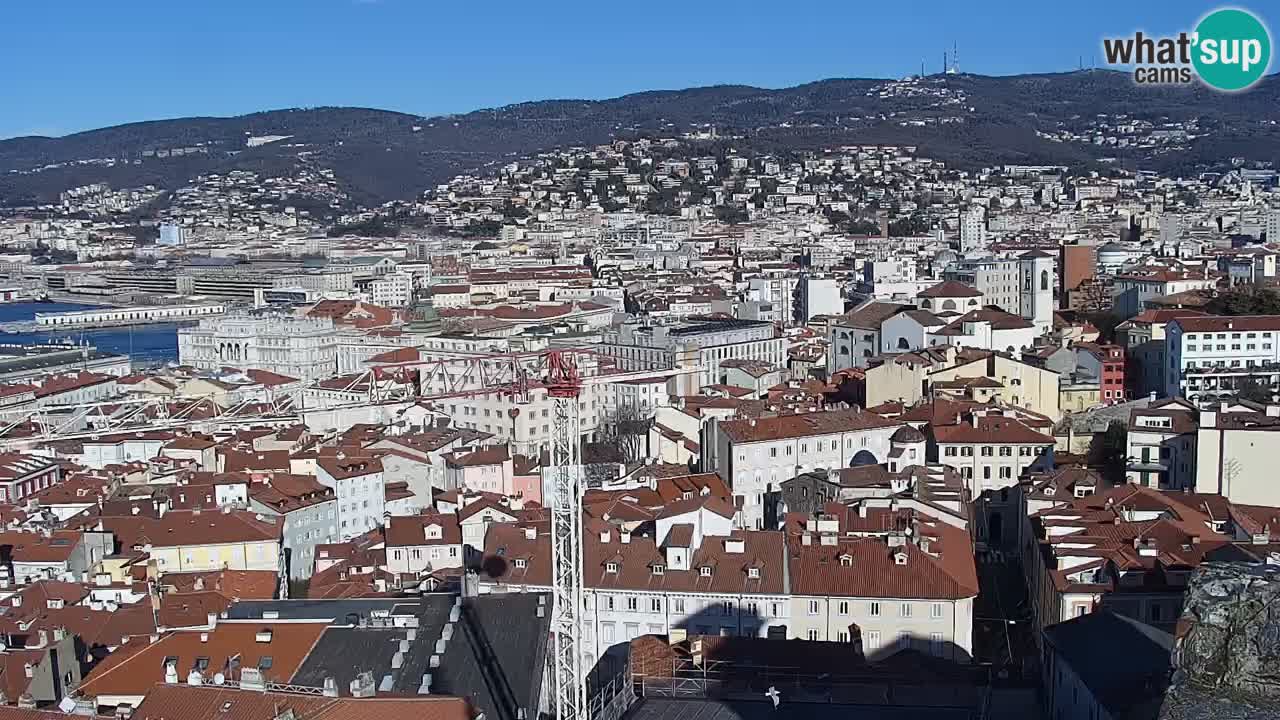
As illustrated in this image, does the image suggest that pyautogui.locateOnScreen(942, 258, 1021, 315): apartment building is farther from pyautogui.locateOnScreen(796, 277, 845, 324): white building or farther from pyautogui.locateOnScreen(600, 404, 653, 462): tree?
pyautogui.locateOnScreen(600, 404, 653, 462): tree

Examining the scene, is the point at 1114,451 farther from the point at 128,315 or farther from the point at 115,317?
the point at 128,315

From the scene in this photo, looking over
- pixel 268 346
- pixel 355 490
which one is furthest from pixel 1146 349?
pixel 268 346

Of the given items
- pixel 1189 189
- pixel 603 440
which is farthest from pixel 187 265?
pixel 603 440

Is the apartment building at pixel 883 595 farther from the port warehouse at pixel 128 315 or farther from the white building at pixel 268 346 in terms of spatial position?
the port warehouse at pixel 128 315

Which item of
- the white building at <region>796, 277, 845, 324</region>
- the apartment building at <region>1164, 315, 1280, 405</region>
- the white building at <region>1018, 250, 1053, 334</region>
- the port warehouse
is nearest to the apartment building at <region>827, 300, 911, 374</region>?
the white building at <region>1018, 250, 1053, 334</region>

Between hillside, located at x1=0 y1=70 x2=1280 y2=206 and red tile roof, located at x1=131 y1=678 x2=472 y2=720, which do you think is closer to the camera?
red tile roof, located at x1=131 y1=678 x2=472 y2=720
